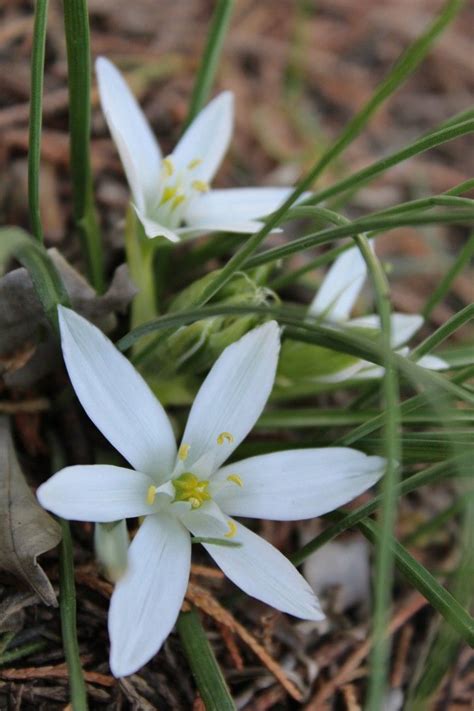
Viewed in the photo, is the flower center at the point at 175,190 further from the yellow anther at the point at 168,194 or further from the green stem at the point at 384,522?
the green stem at the point at 384,522

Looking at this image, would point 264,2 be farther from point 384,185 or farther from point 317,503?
point 317,503

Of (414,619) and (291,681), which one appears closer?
(291,681)

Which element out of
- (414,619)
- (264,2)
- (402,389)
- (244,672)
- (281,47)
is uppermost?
(264,2)

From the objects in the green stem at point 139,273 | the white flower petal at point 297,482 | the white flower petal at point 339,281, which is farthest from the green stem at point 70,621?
the white flower petal at point 339,281

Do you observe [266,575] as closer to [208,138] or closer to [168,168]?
[168,168]

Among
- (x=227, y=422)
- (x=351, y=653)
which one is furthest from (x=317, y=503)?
(x=351, y=653)

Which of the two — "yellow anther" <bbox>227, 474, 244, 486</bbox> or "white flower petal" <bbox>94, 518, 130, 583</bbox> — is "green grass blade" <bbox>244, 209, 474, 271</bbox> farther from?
"white flower petal" <bbox>94, 518, 130, 583</bbox>
